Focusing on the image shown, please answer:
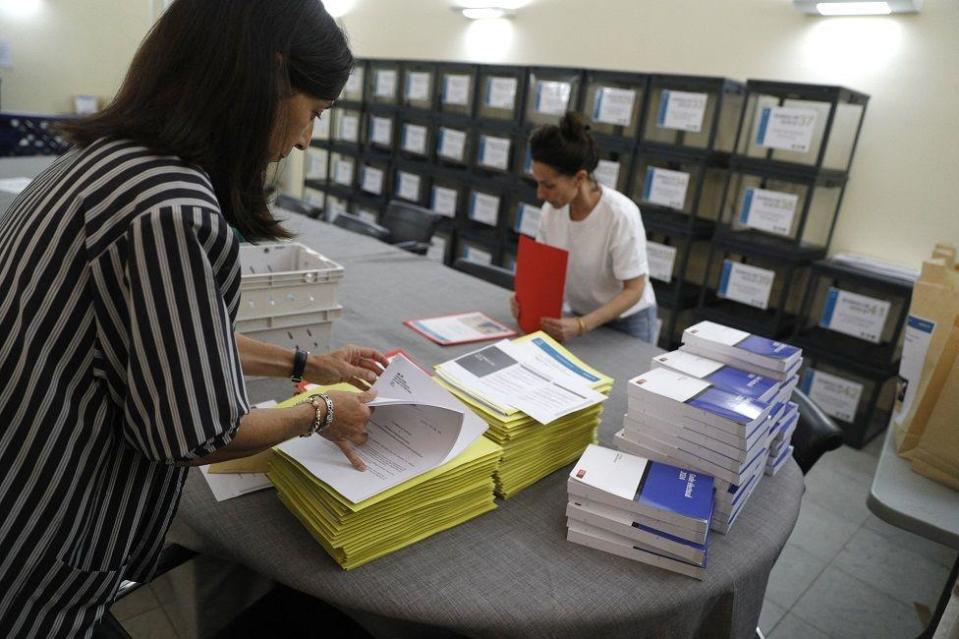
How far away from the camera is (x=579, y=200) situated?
6.77 feet

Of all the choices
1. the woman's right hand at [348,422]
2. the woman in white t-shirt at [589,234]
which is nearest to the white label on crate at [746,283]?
the woman in white t-shirt at [589,234]

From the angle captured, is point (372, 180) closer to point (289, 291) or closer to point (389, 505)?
point (289, 291)

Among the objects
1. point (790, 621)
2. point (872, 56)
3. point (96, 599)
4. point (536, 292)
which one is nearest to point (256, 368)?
point (96, 599)

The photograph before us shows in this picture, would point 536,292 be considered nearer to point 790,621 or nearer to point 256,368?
point 256,368

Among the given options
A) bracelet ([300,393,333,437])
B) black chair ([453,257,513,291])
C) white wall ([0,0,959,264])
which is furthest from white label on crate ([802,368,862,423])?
bracelet ([300,393,333,437])

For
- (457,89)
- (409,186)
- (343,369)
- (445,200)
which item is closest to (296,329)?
(343,369)

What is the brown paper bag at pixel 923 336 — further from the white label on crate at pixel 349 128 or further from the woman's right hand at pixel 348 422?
the white label on crate at pixel 349 128

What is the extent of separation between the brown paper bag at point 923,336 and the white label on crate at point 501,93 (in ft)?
9.75

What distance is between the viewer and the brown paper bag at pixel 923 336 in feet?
4.11

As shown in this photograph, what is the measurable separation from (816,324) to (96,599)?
129 inches

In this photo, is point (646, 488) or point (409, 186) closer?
point (646, 488)

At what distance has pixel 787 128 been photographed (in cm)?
282

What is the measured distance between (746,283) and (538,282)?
1.77 meters

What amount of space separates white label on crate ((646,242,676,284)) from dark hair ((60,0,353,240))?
112 inches
